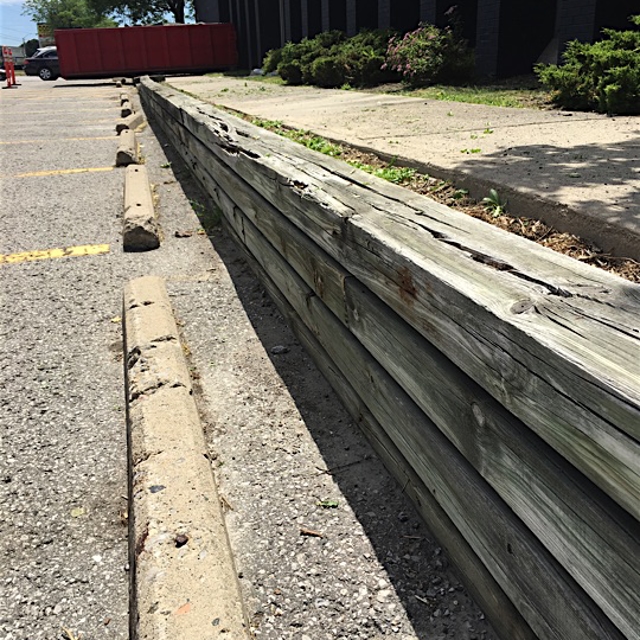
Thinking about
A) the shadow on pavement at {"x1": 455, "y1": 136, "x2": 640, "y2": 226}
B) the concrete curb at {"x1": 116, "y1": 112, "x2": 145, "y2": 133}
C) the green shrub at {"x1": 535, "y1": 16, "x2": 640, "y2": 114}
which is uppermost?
the green shrub at {"x1": 535, "y1": 16, "x2": 640, "y2": 114}

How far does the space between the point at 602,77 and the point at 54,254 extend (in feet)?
20.1

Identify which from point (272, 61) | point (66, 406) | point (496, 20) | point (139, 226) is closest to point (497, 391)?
point (66, 406)

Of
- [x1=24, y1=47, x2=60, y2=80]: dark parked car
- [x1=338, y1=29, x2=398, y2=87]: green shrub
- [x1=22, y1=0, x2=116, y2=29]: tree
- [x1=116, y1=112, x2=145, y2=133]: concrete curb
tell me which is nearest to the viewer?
[x1=116, y1=112, x2=145, y2=133]: concrete curb

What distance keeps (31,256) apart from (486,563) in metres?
4.77

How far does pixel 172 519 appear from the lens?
210 cm

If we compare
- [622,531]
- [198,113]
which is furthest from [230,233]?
[622,531]

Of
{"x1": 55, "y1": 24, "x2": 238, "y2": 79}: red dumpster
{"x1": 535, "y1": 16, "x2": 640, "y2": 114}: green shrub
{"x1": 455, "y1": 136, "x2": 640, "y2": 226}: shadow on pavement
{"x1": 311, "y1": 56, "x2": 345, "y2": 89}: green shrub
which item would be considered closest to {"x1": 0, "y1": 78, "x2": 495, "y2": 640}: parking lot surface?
{"x1": 455, "y1": 136, "x2": 640, "y2": 226}: shadow on pavement

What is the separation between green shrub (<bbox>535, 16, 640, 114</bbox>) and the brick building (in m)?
1.83

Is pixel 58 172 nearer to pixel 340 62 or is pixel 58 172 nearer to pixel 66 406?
pixel 66 406

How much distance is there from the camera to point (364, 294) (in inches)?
98.4

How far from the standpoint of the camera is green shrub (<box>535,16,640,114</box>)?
677 cm

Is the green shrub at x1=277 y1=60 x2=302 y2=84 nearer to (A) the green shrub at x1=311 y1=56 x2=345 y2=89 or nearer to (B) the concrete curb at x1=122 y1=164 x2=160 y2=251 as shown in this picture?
(A) the green shrub at x1=311 y1=56 x2=345 y2=89

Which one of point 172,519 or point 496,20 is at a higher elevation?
point 496,20

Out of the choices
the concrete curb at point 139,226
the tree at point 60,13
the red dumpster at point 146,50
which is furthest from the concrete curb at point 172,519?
the tree at point 60,13
